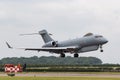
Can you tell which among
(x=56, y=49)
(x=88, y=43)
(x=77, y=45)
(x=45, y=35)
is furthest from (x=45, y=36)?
(x=88, y=43)

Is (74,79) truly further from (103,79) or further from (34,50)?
(34,50)

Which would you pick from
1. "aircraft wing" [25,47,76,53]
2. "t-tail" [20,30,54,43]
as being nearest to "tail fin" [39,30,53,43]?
"t-tail" [20,30,54,43]

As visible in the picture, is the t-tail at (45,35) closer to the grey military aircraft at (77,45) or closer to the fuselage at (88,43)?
the grey military aircraft at (77,45)

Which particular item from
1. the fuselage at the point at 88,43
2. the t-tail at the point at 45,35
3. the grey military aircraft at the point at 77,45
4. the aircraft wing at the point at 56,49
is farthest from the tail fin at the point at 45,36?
the fuselage at the point at 88,43

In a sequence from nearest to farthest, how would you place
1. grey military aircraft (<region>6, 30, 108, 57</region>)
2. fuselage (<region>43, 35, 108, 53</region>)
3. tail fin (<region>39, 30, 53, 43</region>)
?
1. fuselage (<region>43, 35, 108, 53</region>)
2. grey military aircraft (<region>6, 30, 108, 57</region>)
3. tail fin (<region>39, 30, 53, 43</region>)

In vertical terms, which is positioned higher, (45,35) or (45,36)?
(45,35)

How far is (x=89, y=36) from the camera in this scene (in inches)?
3824

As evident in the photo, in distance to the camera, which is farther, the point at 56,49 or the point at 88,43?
the point at 56,49

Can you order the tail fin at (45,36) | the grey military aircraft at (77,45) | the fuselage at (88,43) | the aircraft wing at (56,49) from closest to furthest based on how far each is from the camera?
the fuselage at (88,43) < the grey military aircraft at (77,45) < the aircraft wing at (56,49) < the tail fin at (45,36)

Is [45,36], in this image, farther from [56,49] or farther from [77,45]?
[77,45]

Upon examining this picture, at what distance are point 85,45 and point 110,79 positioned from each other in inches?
1682

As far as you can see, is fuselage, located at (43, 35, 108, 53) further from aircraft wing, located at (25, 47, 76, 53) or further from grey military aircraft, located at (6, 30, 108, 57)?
aircraft wing, located at (25, 47, 76, 53)

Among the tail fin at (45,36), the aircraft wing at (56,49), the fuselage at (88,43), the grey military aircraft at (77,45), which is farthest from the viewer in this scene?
the tail fin at (45,36)

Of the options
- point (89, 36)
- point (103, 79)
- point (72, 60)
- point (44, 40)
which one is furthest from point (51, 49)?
point (72, 60)
